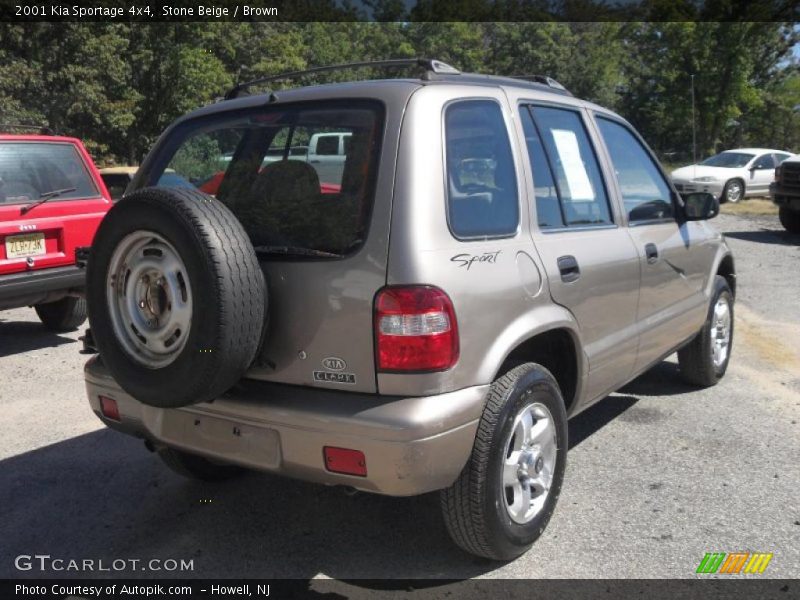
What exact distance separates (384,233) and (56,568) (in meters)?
1.95

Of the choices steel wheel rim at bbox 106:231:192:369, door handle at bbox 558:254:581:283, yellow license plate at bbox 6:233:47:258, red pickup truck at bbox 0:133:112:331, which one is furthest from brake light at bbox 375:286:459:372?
yellow license plate at bbox 6:233:47:258

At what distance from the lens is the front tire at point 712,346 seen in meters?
5.18

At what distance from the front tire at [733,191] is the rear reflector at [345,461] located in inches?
772

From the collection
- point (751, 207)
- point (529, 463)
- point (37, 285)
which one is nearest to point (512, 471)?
point (529, 463)

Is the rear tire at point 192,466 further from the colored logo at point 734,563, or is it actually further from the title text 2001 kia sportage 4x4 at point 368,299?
the colored logo at point 734,563

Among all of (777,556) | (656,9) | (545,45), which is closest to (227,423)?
(777,556)

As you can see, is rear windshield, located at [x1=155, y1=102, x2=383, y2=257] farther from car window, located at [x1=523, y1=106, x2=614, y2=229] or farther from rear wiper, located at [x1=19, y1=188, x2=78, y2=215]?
rear wiper, located at [x1=19, y1=188, x2=78, y2=215]

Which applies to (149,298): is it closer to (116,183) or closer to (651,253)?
(651,253)

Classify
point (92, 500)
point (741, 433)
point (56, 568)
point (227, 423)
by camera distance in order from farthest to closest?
point (741, 433), point (92, 500), point (56, 568), point (227, 423)

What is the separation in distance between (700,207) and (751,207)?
54.3ft

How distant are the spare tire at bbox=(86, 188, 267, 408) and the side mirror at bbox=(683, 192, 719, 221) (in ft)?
9.78

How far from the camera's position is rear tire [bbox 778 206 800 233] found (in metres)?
14.5

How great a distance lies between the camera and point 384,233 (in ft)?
8.58

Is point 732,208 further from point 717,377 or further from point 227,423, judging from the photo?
point 227,423
